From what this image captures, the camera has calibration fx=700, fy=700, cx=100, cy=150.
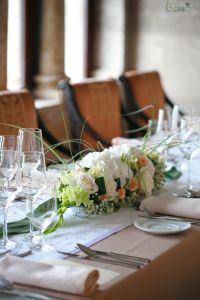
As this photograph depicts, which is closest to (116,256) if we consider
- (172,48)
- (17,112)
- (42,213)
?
(42,213)

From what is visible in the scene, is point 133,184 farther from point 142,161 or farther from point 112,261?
point 112,261

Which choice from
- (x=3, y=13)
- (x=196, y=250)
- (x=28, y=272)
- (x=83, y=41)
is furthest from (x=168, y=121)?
(x=83, y=41)

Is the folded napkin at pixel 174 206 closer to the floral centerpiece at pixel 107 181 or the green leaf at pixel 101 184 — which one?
the floral centerpiece at pixel 107 181

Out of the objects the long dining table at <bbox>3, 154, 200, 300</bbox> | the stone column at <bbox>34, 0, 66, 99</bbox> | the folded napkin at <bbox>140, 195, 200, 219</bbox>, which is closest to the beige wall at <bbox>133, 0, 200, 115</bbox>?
the stone column at <bbox>34, 0, 66, 99</bbox>

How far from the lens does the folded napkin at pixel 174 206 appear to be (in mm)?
2295

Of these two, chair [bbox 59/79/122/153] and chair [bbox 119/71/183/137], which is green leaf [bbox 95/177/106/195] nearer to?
chair [bbox 59/79/122/153]

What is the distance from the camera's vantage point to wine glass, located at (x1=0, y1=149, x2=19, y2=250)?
1.98 m

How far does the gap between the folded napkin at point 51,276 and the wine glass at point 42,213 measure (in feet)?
0.75

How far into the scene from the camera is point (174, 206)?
2.32m

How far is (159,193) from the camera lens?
2639 mm

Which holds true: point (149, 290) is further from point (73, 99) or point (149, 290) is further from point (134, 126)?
point (134, 126)

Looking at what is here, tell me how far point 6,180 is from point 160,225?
51 centimetres

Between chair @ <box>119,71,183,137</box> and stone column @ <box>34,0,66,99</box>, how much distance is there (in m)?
0.52

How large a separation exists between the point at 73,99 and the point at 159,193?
1760 mm
